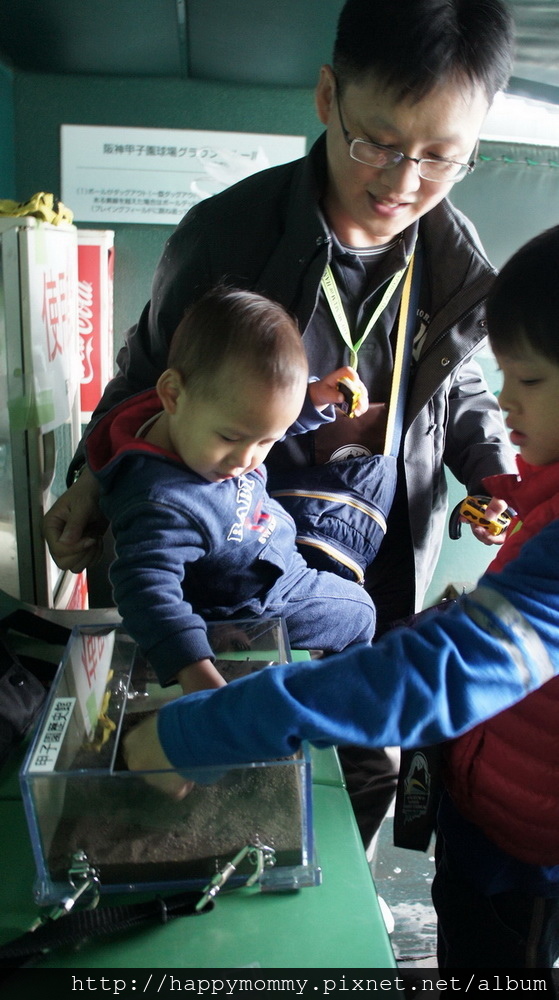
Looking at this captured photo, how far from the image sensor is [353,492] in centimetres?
123

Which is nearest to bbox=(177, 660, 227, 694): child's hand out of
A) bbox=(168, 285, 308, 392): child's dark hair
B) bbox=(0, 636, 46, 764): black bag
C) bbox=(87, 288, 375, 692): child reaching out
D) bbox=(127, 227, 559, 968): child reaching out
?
bbox=(87, 288, 375, 692): child reaching out

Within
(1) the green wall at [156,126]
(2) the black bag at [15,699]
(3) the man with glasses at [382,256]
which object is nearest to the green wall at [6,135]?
(1) the green wall at [156,126]

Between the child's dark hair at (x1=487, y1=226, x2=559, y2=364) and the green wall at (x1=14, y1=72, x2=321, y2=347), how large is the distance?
6.10 ft

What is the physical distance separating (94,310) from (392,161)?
4.81ft

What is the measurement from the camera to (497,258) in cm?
261

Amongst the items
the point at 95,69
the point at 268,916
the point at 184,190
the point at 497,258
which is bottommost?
the point at 268,916

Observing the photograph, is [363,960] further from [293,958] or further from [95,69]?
[95,69]

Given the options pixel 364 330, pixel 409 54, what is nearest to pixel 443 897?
pixel 364 330

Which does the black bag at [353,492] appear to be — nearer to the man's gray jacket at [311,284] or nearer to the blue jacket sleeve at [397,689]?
the man's gray jacket at [311,284]

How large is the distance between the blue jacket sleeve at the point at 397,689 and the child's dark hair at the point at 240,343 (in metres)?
0.40

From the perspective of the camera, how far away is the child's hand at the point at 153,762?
2.21 ft

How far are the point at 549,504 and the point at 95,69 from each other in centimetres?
213

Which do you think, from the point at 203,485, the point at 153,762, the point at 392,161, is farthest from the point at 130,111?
the point at 153,762

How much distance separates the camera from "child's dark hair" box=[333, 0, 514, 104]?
3.12ft
